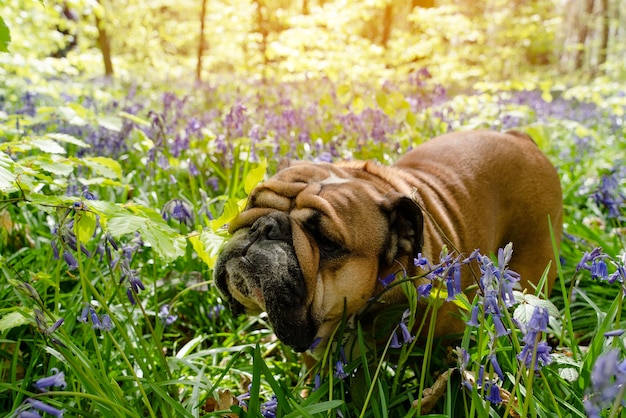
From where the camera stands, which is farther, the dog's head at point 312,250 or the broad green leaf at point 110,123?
the broad green leaf at point 110,123

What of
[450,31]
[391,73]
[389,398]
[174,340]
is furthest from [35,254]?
[450,31]

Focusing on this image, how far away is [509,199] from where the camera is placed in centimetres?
331

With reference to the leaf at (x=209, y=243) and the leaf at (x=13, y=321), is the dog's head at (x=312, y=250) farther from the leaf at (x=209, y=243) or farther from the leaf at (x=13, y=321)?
the leaf at (x=13, y=321)

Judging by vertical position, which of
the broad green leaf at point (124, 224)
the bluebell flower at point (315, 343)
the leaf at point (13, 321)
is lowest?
the bluebell flower at point (315, 343)

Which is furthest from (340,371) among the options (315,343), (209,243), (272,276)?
(209,243)

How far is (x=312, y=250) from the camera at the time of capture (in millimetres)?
2219

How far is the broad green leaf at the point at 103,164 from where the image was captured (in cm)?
235

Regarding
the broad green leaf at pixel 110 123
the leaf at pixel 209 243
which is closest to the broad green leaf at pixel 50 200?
the leaf at pixel 209 243

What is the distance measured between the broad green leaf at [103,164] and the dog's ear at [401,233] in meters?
1.23

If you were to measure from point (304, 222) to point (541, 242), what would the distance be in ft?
5.71

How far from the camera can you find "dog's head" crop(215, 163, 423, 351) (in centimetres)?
210

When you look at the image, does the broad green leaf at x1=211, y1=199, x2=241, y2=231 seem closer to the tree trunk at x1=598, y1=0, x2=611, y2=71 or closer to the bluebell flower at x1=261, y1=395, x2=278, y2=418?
the bluebell flower at x1=261, y1=395, x2=278, y2=418

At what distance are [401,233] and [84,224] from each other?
1.28 meters

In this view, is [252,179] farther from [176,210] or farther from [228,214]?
[176,210]
